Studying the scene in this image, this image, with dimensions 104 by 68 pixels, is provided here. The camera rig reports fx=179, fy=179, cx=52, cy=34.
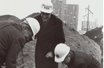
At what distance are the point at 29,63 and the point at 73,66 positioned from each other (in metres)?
0.60

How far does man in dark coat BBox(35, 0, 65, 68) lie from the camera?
157 centimetres

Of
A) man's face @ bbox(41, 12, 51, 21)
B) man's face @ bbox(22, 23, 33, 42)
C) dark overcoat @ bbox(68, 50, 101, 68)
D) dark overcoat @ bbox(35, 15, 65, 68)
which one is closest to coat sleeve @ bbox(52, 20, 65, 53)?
dark overcoat @ bbox(35, 15, 65, 68)

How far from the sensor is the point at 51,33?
63.1 inches

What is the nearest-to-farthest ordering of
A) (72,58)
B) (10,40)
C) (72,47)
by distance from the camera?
1. (10,40)
2. (72,58)
3. (72,47)

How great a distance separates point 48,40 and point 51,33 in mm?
68

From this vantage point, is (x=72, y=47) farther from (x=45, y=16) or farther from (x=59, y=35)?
(x=45, y=16)

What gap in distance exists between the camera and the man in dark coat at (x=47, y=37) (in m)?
1.57

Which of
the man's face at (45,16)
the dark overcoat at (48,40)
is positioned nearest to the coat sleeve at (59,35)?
the dark overcoat at (48,40)

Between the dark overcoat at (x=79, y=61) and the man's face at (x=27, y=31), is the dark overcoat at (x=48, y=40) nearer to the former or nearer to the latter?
the dark overcoat at (x=79, y=61)

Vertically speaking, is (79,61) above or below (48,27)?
below

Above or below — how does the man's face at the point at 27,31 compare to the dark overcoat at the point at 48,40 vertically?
above

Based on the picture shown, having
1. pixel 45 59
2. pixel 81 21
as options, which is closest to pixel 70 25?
pixel 81 21

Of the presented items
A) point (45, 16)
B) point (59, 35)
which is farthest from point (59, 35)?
point (45, 16)

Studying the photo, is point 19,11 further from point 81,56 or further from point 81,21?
point 81,56
